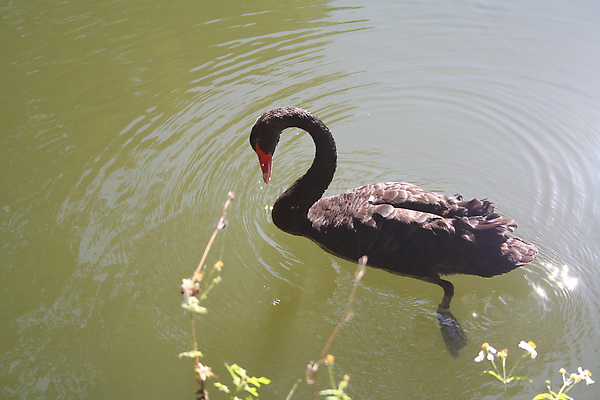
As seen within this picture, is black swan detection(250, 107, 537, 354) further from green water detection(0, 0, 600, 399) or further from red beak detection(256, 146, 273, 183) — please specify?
green water detection(0, 0, 600, 399)

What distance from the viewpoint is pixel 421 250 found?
4180 millimetres

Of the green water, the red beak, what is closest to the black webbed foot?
the green water

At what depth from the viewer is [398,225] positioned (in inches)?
165

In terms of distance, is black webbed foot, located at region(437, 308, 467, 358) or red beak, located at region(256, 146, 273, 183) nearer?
black webbed foot, located at region(437, 308, 467, 358)

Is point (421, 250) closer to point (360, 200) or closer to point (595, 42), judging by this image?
point (360, 200)

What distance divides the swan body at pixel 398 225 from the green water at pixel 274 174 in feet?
0.86

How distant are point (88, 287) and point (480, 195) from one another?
3.42m

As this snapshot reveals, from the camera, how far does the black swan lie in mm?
4117

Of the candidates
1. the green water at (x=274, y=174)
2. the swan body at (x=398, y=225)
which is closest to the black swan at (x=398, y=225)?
the swan body at (x=398, y=225)

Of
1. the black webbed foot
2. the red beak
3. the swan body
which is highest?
the red beak

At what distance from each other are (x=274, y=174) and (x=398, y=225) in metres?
1.61

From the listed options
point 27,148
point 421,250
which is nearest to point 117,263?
point 27,148

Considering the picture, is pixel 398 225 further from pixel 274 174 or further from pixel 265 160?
pixel 274 174

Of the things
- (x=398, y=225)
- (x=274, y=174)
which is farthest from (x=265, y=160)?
(x=398, y=225)
